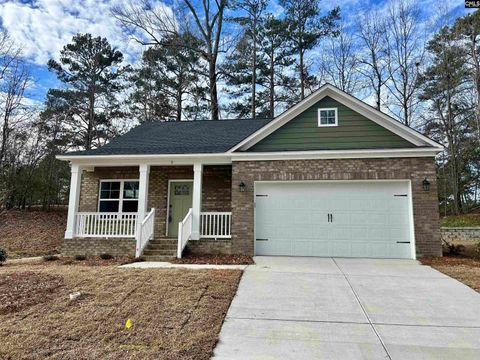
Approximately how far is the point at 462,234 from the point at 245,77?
15752mm

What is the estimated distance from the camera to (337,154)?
9.26m

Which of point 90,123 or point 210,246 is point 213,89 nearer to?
point 90,123

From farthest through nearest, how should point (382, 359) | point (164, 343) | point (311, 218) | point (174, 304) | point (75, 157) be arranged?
point (75, 157), point (311, 218), point (174, 304), point (164, 343), point (382, 359)

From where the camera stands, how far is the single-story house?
8977 mm

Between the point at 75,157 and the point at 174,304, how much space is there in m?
7.73

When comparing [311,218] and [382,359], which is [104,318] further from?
[311,218]

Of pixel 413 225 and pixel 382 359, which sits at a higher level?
pixel 413 225

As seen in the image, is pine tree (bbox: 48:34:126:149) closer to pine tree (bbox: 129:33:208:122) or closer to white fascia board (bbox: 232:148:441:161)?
pine tree (bbox: 129:33:208:122)

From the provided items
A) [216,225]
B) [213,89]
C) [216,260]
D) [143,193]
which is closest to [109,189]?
[143,193]

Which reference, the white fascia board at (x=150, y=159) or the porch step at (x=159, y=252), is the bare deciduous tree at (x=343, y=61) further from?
the porch step at (x=159, y=252)

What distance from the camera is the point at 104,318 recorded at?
14.3ft

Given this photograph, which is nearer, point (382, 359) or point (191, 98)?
point (382, 359)

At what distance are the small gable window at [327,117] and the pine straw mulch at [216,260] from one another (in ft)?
15.3

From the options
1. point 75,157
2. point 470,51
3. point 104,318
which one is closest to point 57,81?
point 75,157
